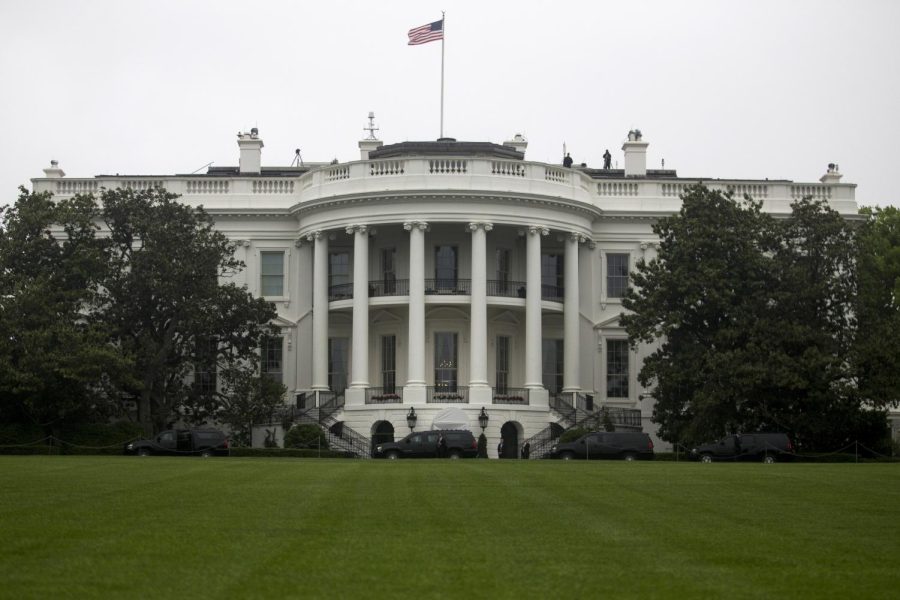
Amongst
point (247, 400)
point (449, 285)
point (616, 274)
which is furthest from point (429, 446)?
point (616, 274)

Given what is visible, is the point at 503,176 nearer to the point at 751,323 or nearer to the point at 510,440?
the point at 510,440

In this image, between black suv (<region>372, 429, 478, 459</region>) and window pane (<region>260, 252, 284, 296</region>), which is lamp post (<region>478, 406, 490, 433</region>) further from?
window pane (<region>260, 252, 284, 296</region>)

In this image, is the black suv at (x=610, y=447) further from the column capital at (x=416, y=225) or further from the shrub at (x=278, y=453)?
the column capital at (x=416, y=225)

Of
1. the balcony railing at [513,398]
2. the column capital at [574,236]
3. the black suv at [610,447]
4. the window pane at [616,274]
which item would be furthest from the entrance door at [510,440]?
the window pane at [616,274]

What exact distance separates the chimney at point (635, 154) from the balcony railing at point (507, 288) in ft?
33.5

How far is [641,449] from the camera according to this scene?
49.3 m

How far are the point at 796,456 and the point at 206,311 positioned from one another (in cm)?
2268

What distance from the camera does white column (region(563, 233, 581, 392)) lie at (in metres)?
60.2

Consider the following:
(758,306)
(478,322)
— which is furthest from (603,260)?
(758,306)

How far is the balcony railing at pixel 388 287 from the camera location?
61.0 metres

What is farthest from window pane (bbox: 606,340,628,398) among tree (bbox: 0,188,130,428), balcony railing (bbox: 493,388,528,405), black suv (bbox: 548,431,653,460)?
tree (bbox: 0,188,130,428)

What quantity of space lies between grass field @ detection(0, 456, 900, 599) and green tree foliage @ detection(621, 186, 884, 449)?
20931 millimetres

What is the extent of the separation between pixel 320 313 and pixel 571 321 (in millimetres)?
11030

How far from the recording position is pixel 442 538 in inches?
676
